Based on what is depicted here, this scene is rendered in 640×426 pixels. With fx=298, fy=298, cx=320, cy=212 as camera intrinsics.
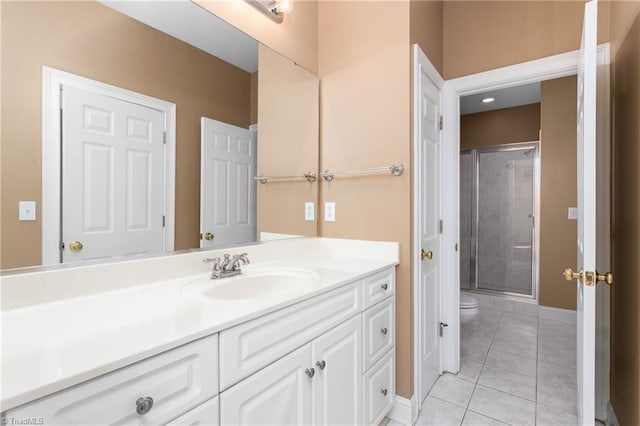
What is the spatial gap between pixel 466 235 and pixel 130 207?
4.16 metres

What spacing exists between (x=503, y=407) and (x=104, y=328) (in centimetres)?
211

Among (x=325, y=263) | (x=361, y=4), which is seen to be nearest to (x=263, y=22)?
(x=361, y=4)

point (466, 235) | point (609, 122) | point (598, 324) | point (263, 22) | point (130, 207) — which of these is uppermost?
point (263, 22)

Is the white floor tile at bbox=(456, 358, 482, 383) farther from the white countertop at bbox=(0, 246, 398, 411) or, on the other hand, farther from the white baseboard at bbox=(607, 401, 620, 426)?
the white countertop at bbox=(0, 246, 398, 411)

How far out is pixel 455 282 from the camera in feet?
6.98

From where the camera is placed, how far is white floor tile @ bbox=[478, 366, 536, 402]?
1.91 m

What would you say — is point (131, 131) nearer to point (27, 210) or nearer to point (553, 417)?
point (27, 210)

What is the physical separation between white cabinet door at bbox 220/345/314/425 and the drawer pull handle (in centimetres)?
19

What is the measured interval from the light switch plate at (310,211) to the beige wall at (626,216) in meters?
1.52

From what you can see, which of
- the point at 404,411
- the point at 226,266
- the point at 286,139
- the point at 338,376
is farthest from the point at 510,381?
the point at 286,139

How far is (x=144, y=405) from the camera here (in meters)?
0.61

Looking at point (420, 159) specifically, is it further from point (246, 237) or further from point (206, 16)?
point (206, 16)

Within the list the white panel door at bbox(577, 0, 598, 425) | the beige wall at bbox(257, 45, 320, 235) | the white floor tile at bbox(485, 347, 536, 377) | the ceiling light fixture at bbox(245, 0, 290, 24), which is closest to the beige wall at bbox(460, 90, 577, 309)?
the white floor tile at bbox(485, 347, 536, 377)

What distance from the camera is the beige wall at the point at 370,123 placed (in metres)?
1.65
